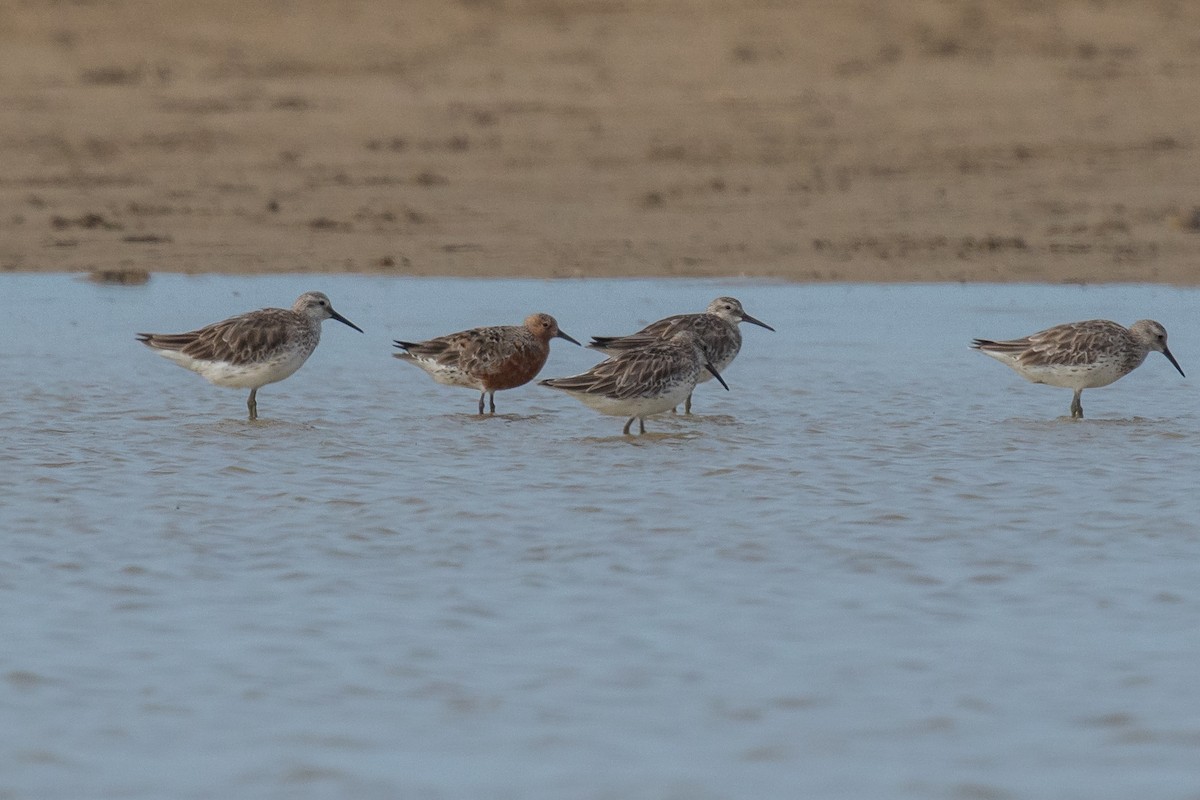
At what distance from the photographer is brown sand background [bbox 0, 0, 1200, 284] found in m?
19.2

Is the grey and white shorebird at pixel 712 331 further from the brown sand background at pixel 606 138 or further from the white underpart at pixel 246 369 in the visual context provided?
the brown sand background at pixel 606 138

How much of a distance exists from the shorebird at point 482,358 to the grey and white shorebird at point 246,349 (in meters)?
0.68

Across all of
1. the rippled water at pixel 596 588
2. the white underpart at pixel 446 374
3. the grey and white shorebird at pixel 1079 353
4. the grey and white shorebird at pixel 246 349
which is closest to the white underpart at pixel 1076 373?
the grey and white shorebird at pixel 1079 353

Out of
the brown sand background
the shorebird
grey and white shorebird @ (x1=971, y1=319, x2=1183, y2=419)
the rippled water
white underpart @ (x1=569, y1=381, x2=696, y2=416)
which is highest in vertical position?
the brown sand background

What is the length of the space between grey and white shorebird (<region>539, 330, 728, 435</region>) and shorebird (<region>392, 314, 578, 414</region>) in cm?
91

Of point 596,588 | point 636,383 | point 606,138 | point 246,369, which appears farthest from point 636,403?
point 606,138

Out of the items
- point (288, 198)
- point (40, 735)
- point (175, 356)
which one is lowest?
point (40, 735)

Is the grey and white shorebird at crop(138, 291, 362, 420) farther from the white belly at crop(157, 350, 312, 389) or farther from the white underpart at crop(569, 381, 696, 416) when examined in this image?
the white underpart at crop(569, 381, 696, 416)

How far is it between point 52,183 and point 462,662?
53.3 ft

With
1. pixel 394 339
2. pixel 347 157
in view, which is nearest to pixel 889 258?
pixel 394 339

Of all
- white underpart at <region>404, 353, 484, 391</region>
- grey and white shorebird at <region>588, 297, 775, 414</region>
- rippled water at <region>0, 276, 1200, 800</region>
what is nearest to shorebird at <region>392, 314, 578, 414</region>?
white underpart at <region>404, 353, 484, 391</region>

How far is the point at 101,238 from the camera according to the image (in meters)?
19.5

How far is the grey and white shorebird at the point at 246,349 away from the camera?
40.5 feet

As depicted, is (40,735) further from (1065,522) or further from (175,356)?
(175,356)
